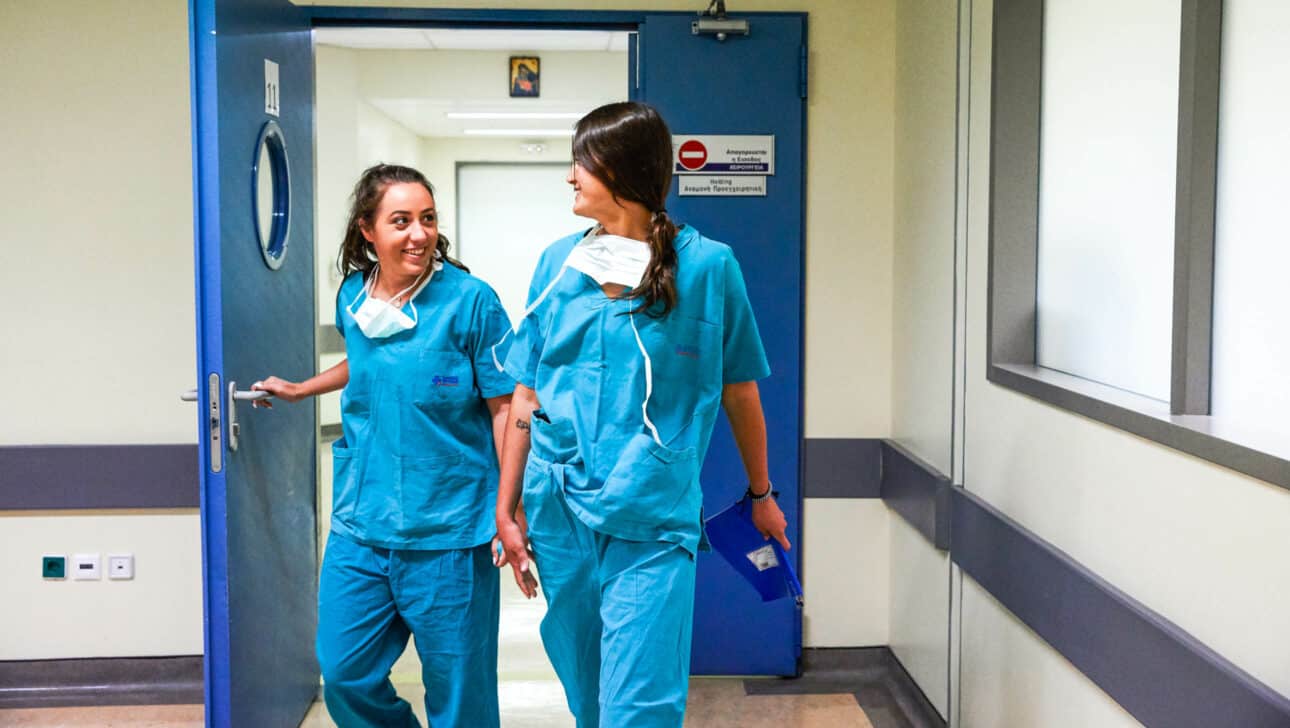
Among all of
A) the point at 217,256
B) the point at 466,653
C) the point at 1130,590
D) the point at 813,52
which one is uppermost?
the point at 813,52

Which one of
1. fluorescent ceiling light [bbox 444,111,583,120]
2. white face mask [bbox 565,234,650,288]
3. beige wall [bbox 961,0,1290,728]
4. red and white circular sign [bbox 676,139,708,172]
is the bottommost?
beige wall [bbox 961,0,1290,728]

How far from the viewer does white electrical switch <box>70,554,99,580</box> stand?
3443 millimetres

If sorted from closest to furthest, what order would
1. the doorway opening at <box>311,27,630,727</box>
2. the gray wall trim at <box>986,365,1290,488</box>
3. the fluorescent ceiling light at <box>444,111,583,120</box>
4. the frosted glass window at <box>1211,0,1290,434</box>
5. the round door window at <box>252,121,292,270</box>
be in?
the gray wall trim at <box>986,365,1290,488</box> < the frosted glass window at <box>1211,0,1290,434</box> < the round door window at <box>252,121,292,270</box> < the doorway opening at <box>311,27,630,727</box> < the fluorescent ceiling light at <box>444,111,583,120</box>

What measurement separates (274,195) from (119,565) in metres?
1.18

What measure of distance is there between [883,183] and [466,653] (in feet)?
6.10

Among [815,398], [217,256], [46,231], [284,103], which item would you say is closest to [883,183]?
[815,398]

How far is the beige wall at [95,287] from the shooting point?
3.35 metres

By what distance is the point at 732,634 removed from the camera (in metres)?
3.60

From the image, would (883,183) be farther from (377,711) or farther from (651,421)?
(377,711)

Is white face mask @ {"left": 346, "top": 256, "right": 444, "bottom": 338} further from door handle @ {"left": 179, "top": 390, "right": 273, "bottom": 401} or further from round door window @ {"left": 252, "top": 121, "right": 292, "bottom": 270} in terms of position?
round door window @ {"left": 252, "top": 121, "right": 292, "bottom": 270}

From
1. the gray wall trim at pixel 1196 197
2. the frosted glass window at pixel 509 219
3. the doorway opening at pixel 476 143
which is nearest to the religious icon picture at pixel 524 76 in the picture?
the doorway opening at pixel 476 143

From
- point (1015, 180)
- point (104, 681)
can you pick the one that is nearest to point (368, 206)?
point (1015, 180)

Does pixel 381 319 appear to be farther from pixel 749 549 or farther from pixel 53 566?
pixel 53 566

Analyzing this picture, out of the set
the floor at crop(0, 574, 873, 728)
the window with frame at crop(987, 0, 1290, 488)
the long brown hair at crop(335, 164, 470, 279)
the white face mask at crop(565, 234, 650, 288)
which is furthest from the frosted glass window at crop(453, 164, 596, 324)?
the white face mask at crop(565, 234, 650, 288)
